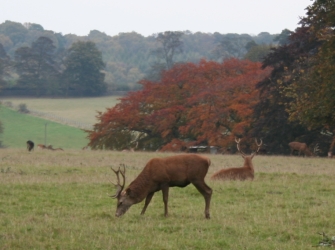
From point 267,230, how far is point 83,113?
273 ft

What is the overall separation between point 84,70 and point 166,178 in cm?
8814

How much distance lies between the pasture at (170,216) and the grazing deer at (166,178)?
321 millimetres

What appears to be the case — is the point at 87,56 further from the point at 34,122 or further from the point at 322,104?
the point at 322,104

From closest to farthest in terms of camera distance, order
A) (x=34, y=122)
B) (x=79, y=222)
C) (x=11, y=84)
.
A: 1. (x=79, y=222)
2. (x=34, y=122)
3. (x=11, y=84)

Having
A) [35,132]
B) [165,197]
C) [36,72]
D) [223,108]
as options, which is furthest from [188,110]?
[36,72]

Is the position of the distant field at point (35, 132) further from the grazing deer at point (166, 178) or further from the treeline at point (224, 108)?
the grazing deer at point (166, 178)

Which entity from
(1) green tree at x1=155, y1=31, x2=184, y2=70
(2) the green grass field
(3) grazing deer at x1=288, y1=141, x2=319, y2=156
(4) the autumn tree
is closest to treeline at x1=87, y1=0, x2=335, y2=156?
(4) the autumn tree

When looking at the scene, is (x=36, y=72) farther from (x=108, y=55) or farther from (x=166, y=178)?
(x=166, y=178)

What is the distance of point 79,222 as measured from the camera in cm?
1124

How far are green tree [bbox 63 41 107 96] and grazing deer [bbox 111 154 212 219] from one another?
86.2 m

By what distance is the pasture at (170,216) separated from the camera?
31.6 feet

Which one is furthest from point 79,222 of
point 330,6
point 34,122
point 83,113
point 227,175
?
point 83,113

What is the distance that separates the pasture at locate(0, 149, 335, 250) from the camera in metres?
9.62

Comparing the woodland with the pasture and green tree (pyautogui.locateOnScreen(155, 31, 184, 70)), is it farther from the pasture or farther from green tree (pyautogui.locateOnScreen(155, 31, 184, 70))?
green tree (pyautogui.locateOnScreen(155, 31, 184, 70))
